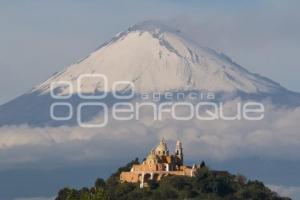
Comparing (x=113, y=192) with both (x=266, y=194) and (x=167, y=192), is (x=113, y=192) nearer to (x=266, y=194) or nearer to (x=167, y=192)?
(x=167, y=192)

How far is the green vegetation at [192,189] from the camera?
13525 centimetres

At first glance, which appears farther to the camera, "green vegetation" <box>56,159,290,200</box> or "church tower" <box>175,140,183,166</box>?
"church tower" <box>175,140,183,166</box>

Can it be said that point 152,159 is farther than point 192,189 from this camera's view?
Yes

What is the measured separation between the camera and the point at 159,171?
14100 cm

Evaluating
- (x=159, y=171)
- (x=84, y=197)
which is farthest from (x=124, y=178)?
(x=84, y=197)

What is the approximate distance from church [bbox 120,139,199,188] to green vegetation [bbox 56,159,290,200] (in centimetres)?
76

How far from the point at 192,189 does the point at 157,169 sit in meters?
3.58

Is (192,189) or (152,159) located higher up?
(152,159)

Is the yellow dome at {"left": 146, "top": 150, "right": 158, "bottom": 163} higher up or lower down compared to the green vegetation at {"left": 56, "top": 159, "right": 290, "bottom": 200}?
higher up

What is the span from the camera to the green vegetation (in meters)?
135

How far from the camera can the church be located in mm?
140375

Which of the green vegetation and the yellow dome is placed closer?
the green vegetation

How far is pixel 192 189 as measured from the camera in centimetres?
13875

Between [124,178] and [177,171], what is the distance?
373cm
